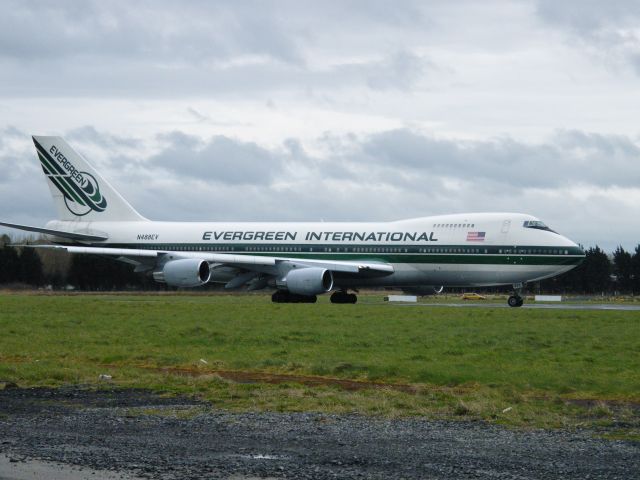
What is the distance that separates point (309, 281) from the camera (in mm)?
48656

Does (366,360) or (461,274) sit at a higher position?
(461,274)

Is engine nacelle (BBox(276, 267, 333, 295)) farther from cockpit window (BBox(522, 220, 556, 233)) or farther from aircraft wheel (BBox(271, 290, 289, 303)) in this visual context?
cockpit window (BBox(522, 220, 556, 233))

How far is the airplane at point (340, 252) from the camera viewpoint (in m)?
48.3

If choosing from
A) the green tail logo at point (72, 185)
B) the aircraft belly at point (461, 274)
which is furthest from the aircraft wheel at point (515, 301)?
the green tail logo at point (72, 185)

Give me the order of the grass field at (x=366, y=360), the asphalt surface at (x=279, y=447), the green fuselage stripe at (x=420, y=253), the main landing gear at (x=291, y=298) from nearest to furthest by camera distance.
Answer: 1. the asphalt surface at (x=279, y=447)
2. the grass field at (x=366, y=360)
3. the green fuselage stripe at (x=420, y=253)
4. the main landing gear at (x=291, y=298)

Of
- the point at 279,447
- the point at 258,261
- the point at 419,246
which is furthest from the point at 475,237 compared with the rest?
the point at 279,447

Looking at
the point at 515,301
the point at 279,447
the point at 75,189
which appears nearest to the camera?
the point at 279,447

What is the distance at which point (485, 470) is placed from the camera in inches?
399

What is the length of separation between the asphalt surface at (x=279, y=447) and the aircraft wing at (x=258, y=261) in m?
35.7

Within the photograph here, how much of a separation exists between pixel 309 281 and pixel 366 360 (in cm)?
2712

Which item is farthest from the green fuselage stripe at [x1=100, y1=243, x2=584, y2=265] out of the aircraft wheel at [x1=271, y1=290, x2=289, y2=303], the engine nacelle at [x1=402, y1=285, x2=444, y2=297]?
the engine nacelle at [x1=402, y1=285, x2=444, y2=297]

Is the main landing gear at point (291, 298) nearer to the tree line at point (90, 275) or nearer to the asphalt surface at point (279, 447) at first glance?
the asphalt surface at point (279, 447)

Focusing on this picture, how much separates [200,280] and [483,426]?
37998 millimetres

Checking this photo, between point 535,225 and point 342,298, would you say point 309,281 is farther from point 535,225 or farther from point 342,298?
point 535,225
